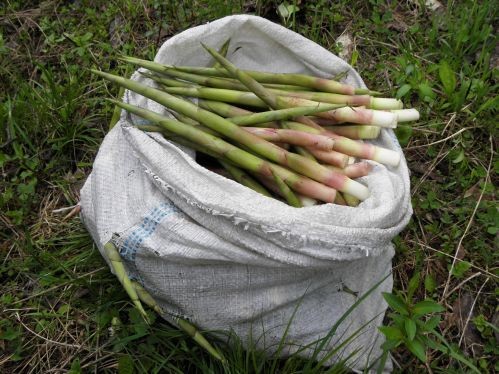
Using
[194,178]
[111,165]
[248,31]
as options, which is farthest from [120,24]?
[194,178]

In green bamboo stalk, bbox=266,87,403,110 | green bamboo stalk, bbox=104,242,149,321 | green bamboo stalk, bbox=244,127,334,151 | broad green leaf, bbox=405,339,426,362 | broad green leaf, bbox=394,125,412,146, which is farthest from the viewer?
broad green leaf, bbox=394,125,412,146

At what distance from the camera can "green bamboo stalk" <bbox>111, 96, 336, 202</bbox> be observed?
1.50 meters

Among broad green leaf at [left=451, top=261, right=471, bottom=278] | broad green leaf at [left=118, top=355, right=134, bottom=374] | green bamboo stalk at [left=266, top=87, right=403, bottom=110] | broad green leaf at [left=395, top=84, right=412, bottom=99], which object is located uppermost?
green bamboo stalk at [left=266, top=87, right=403, bottom=110]

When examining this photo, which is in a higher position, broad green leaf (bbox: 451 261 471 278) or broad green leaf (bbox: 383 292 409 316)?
broad green leaf (bbox: 383 292 409 316)

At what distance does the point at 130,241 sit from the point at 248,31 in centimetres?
87

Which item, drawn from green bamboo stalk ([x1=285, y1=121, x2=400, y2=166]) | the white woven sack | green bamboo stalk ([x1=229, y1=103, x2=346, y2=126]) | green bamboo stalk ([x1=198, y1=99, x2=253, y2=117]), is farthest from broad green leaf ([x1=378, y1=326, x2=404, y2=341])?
green bamboo stalk ([x1=198, y1=99, x2=253, y2=117])

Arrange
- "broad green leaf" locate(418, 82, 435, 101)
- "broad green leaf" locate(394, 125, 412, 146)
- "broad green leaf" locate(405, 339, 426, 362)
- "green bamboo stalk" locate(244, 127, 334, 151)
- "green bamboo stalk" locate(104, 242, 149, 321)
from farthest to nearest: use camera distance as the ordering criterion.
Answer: "broad green leaf" locate(418, 82, 435, 101), "broad green leaf" locate(394, 125, 412, 146), "green bamboo stalk" locate(244, 127, 334, 151), "green bamboo stalk" locate(104, 242, 149, 321), "broad green leaf" locate(405, 339, 426, 362)

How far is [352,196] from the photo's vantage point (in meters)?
1.54

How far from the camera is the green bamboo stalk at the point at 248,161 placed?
1.50 m

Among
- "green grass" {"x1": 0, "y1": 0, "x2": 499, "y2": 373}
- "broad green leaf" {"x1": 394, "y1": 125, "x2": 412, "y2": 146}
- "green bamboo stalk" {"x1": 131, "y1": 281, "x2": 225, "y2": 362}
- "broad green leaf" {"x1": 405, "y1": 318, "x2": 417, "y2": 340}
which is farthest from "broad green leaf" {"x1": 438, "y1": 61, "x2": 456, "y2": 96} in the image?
"green bamboo stalk" {"x1": 131, "y1": 281, "x2": 225, "y2": 362}

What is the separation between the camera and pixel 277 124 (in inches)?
63.2

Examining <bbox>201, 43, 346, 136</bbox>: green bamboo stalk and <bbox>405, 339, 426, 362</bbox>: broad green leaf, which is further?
<bbox>201, 43, 346, 136</bbox>: green bamboo stalk

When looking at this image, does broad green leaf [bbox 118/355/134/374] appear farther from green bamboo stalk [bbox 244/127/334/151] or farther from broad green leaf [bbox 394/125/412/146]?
broad green leaf [bbox 394/125/412/146]

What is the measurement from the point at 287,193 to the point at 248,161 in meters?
→ 0.14
